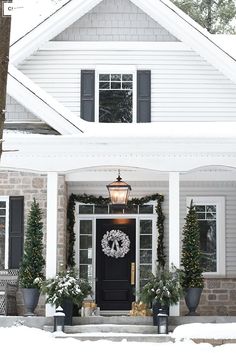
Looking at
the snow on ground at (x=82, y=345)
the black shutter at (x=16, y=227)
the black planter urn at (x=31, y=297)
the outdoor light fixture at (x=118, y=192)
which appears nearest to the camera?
the snow on ground at (x=82, y=345)

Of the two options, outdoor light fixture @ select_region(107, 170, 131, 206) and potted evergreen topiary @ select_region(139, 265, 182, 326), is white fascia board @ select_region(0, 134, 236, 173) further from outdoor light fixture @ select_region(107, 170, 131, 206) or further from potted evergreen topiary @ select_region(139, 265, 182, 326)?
potted evergreen topiary @ select_region(139, 265, 182, 326)

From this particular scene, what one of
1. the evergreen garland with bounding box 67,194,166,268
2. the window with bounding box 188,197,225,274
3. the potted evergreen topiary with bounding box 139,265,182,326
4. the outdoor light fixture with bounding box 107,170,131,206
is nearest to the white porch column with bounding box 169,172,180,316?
the potted evergreen topiary with bounding box 139,265,182,326

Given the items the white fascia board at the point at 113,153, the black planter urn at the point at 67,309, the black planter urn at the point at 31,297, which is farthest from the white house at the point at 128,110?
the black planter urn at the point at 67,309

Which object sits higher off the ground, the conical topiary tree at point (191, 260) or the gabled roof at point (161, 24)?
the gabled roof at point (161, 24)

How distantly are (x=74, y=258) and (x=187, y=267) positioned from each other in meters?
3.35

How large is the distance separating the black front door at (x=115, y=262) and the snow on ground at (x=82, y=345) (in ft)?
13.8

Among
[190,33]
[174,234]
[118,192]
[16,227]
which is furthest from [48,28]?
[174,234]

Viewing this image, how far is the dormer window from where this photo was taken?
A: 1733 cm

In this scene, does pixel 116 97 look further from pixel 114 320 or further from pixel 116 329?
pixel 116 329

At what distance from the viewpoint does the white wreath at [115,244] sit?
17.0 m

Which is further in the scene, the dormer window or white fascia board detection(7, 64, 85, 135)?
the dormer window

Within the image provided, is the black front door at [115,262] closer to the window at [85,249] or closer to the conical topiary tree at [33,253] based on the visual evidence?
the window at [85,249]

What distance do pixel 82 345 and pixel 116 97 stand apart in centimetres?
696

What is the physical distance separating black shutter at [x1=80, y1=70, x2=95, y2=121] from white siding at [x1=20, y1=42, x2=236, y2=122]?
11cm
